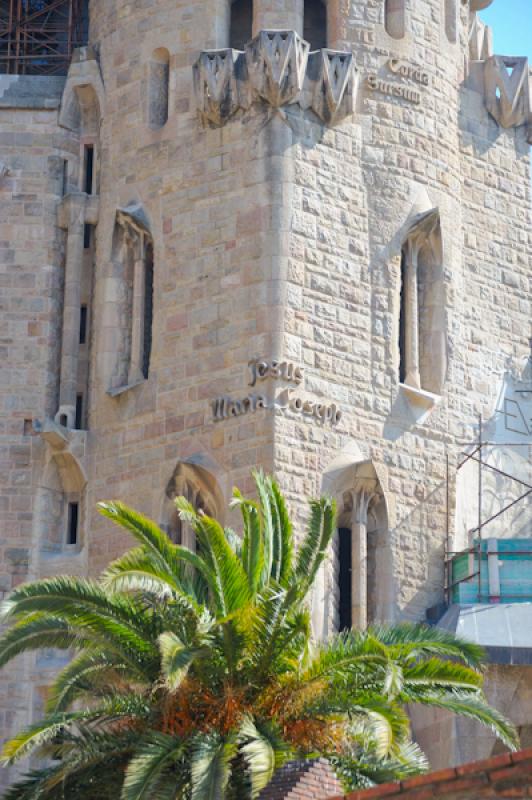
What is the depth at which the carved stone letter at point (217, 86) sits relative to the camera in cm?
3566

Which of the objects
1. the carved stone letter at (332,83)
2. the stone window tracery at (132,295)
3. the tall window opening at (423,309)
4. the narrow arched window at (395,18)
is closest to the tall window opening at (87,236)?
the stone window tracery at (132,295)

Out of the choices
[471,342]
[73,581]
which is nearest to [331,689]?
[73,581]

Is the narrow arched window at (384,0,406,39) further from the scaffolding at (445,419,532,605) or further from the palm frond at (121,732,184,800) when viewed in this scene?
the palm frond at (121,732,184,800)

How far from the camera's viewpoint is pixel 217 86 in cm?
3566

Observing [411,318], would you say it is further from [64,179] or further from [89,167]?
[64,179]

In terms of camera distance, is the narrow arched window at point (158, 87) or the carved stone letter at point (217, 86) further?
the narrow arched window at point (158, 87)

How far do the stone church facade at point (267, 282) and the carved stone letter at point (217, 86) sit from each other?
0.18 feet

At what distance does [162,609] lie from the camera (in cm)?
2689

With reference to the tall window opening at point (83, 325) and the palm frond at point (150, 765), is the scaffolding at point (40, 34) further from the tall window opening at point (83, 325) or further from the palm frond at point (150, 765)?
the palm frond at point (150, 765)

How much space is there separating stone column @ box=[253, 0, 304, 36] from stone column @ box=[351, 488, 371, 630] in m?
7.31

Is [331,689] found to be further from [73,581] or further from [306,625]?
[73,581]

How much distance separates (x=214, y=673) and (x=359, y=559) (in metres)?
8.00

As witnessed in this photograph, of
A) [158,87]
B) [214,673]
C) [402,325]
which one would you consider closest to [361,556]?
[402,325]

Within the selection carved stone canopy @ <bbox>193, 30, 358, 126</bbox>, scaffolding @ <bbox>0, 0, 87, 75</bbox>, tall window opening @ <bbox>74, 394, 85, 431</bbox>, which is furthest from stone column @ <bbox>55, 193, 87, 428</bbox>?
scaffolding @ <bbox>0, 0, 87, 75</bbox>
